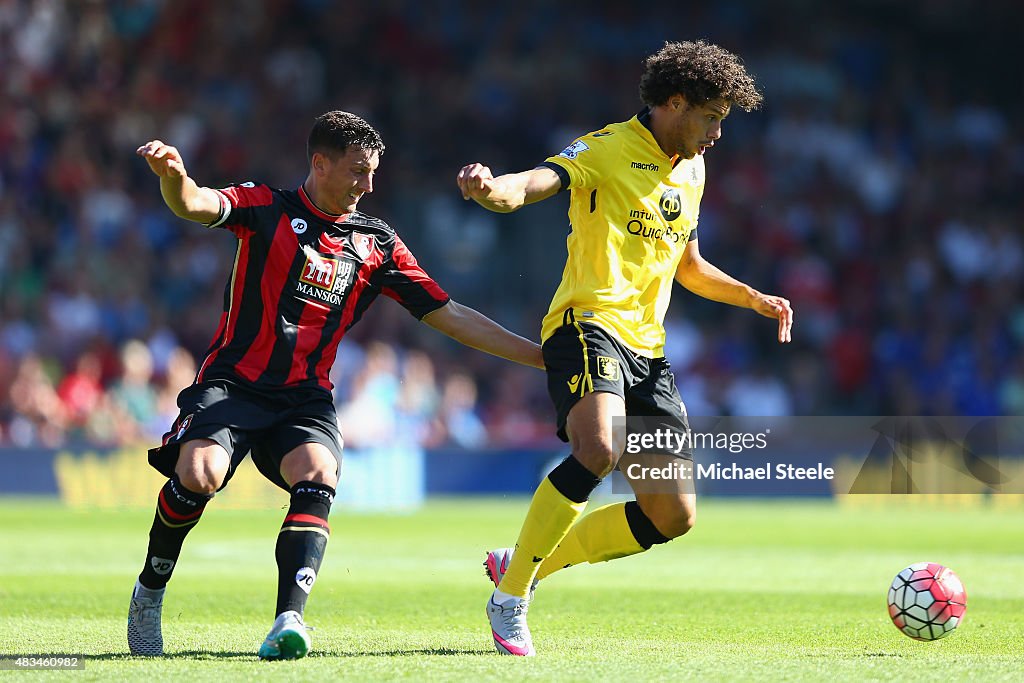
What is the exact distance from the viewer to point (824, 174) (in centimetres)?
2152

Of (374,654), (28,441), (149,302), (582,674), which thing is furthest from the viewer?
(149,302)

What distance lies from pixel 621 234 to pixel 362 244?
113cm

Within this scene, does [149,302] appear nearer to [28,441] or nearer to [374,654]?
[28,441]

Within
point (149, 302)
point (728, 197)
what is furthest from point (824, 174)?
point (149, 302)

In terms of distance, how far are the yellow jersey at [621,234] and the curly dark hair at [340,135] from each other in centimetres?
78

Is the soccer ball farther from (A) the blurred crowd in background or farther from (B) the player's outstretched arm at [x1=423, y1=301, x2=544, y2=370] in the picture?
(A) the blurred crowd in background

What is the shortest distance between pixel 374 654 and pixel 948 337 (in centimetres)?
1573

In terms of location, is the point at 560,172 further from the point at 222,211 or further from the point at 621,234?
the point at 222,211

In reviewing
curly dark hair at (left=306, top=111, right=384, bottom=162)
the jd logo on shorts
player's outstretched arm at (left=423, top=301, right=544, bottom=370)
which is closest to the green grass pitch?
the jd logo on shorts

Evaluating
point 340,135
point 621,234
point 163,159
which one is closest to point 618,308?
point 621,234

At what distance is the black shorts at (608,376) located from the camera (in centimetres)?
605

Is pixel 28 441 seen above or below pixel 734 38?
below

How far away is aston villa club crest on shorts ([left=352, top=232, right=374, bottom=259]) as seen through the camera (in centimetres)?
625

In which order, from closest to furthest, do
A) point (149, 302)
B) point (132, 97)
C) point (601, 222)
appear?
point (601, 222), point (149, 302), point (132, 97)
